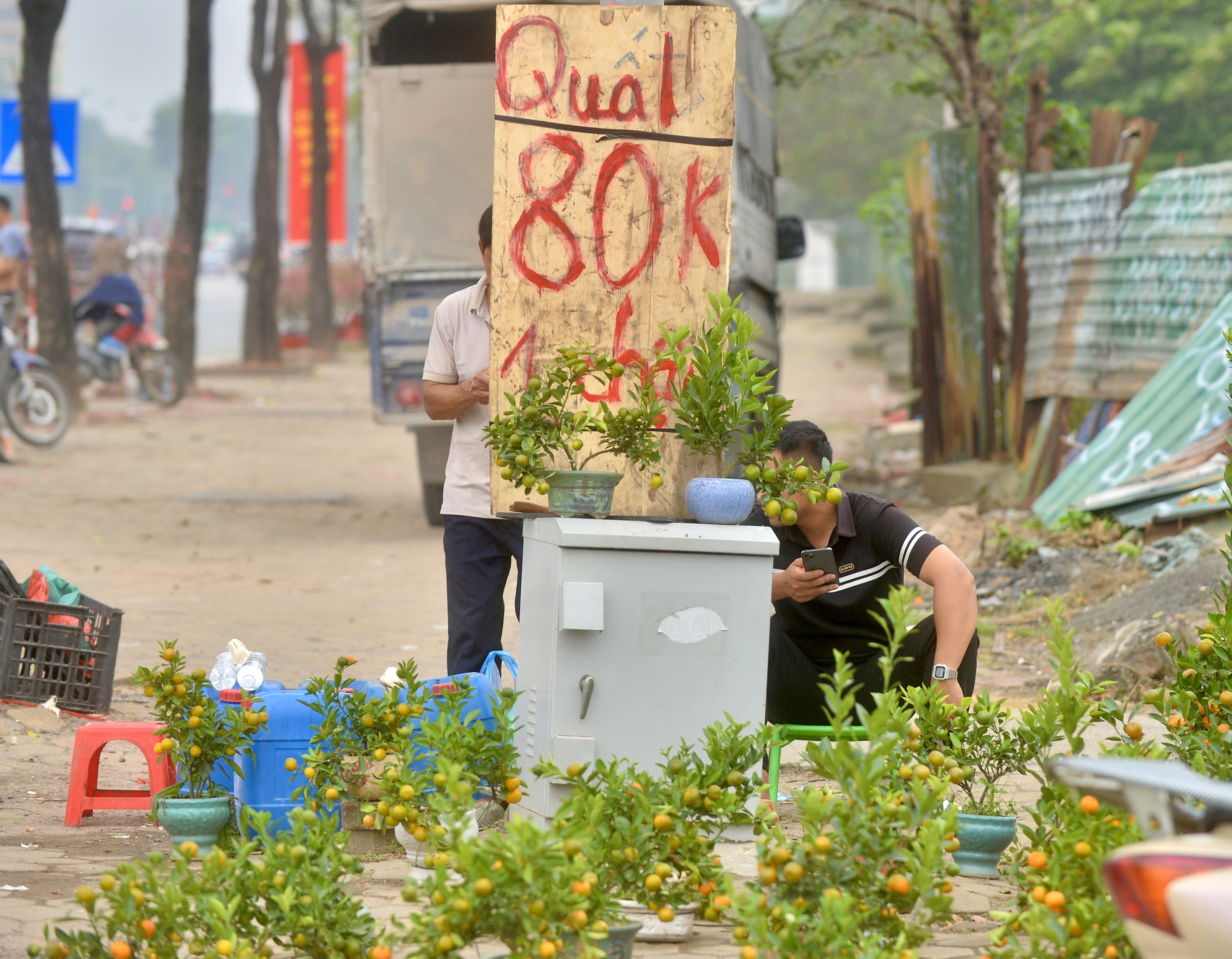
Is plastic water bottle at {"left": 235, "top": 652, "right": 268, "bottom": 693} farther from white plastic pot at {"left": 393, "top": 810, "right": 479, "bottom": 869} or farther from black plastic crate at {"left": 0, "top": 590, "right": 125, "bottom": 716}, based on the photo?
black plastic crate at {"left": 0, "top": 590, "right": 125, "bottom": 716}

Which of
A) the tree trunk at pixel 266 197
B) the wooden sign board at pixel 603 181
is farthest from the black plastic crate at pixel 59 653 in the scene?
the tree trunk at pixel 266 197

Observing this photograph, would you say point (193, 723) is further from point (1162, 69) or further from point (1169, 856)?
point (1162, 69)

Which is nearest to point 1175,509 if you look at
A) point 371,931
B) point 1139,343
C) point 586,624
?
point 1139,343

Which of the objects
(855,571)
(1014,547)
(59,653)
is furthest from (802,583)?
(1014,547)

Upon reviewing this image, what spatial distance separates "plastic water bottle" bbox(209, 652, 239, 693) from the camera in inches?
158

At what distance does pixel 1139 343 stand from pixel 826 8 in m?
4.48

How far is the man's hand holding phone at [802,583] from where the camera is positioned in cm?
424

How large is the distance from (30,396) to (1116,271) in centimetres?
936

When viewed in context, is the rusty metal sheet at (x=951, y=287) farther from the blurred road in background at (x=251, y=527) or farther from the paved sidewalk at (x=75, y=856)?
the paved sidewalk at (x=75, y=856)

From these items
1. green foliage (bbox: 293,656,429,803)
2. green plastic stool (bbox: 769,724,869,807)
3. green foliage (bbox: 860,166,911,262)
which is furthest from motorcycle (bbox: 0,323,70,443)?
green plastic stool (bbox: 769,724,869,807)

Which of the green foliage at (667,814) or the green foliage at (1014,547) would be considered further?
the green foliage at (1014,547)

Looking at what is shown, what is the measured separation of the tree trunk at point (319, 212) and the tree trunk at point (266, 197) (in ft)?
6.73

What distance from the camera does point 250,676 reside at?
4.02m

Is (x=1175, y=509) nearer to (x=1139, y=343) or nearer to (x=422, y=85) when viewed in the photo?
(x=1139, y=343)
